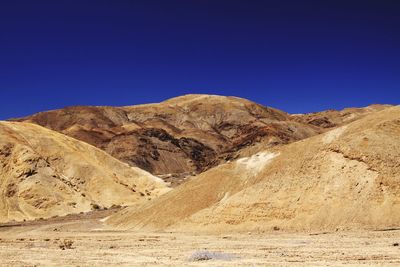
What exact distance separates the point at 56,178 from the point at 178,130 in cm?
9731

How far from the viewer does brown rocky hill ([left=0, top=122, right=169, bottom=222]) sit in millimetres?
51844

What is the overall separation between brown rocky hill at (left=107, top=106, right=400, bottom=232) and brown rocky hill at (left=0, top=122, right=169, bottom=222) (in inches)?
633

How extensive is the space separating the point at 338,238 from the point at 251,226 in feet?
22.8

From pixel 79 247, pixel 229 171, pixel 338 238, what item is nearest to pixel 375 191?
pixel 338 238

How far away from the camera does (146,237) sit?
3041 centimetres

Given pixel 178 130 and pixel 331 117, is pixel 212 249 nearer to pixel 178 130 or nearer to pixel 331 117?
pixel 178 130

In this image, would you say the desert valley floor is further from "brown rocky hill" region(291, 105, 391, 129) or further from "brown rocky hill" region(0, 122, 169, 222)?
"brown rocky hill" region(291, 105, 391, 129)

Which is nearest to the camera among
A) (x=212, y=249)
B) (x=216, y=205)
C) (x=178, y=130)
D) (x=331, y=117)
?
(x=212, y=249)

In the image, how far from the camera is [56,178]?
56.2 metres

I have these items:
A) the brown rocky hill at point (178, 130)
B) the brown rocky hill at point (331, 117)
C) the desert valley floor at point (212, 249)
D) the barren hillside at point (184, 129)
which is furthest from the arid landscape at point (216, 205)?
the brown rocky hill at point (331, 117)

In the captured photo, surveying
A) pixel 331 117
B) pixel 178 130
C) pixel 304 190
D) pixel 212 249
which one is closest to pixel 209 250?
pixel 212 249

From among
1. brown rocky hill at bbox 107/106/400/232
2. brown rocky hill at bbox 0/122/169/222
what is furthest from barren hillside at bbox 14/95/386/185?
brown rocky hill at bbox 107/106/400/232

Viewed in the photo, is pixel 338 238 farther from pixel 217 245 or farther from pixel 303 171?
pixel 303 171

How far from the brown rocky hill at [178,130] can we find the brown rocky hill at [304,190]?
4514 cm
